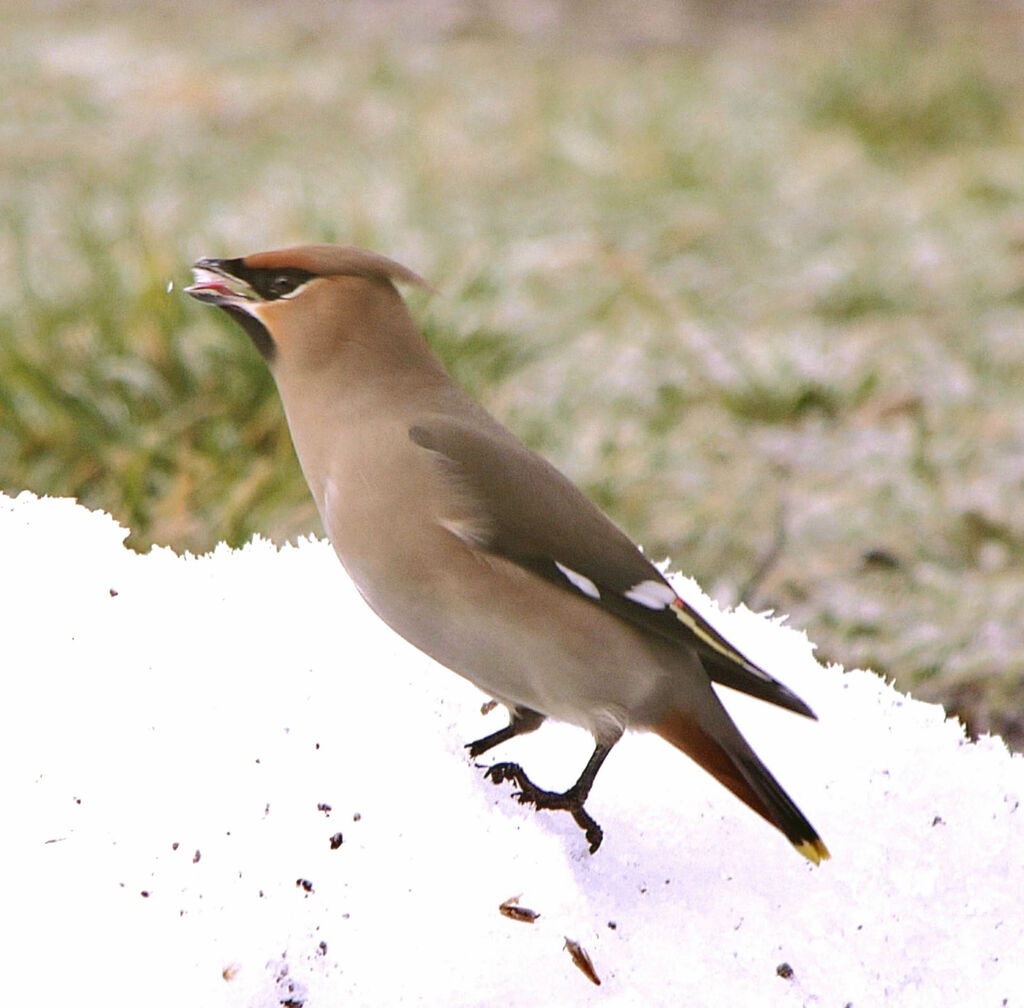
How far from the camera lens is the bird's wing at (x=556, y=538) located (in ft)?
7.26

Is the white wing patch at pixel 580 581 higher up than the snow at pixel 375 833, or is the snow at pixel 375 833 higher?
the white wing patch at pixel 580 581

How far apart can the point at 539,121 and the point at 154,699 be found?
595 cm

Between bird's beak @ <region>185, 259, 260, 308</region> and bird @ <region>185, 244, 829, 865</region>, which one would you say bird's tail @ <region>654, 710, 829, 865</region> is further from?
bird's beak @ <region>185, 259, 260, 308</region>

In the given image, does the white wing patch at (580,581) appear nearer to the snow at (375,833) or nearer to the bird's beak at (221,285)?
the snow at (375,833)

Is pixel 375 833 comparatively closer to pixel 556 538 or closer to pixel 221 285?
pixel 556 538

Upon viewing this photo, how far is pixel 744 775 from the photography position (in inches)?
87.0

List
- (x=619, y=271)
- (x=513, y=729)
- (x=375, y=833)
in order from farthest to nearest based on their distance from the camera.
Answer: (x=619, y=271), (x=513, y=729), (x=375, y=833)

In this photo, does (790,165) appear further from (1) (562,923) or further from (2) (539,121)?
(1) (562,923)

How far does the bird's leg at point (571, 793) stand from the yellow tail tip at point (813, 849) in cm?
26

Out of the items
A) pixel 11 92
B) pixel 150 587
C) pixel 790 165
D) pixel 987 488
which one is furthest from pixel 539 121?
pixel 150 587

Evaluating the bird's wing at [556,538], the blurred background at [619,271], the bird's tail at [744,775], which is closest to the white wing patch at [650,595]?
the bird's wing at [556,538]

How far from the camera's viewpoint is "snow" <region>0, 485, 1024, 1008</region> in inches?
80.0

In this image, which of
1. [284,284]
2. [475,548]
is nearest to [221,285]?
[284,284]

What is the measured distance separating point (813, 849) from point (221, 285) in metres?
1.06
